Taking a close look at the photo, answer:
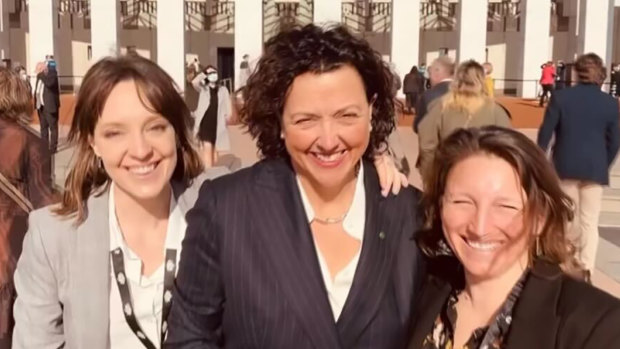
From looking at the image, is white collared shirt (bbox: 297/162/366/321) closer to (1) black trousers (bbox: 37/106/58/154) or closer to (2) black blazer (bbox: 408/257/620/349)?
(2) black blazer (bbox: 408/257/620/349)

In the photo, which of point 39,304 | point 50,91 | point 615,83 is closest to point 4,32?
point 50,91

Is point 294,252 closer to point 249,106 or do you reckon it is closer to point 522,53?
point 249,106

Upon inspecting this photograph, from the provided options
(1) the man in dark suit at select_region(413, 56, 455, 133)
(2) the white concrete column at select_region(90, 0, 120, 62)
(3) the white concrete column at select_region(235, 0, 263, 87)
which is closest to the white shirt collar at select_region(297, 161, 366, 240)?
(1) the man in dark suit at select_region(413, 56, 455, 133)

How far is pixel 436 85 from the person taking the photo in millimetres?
8359

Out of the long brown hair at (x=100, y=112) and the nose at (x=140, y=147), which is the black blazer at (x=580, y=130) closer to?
the long brown hair at (x=100, y=112)

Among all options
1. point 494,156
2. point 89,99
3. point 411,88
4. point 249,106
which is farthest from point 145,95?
point 411,88

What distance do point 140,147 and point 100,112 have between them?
0.15 metres

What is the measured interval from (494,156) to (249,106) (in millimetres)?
661

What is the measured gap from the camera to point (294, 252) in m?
1.96

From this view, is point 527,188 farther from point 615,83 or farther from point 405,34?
point 405,34

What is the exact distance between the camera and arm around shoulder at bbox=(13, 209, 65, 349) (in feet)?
7.10

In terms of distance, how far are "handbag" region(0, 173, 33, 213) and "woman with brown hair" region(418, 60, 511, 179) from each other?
3843 millimetres

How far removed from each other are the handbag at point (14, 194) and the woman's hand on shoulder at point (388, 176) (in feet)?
6.09

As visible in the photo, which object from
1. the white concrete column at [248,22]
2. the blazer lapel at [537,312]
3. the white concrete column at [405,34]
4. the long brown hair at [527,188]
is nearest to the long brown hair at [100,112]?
the long brown hair at [527,188]
